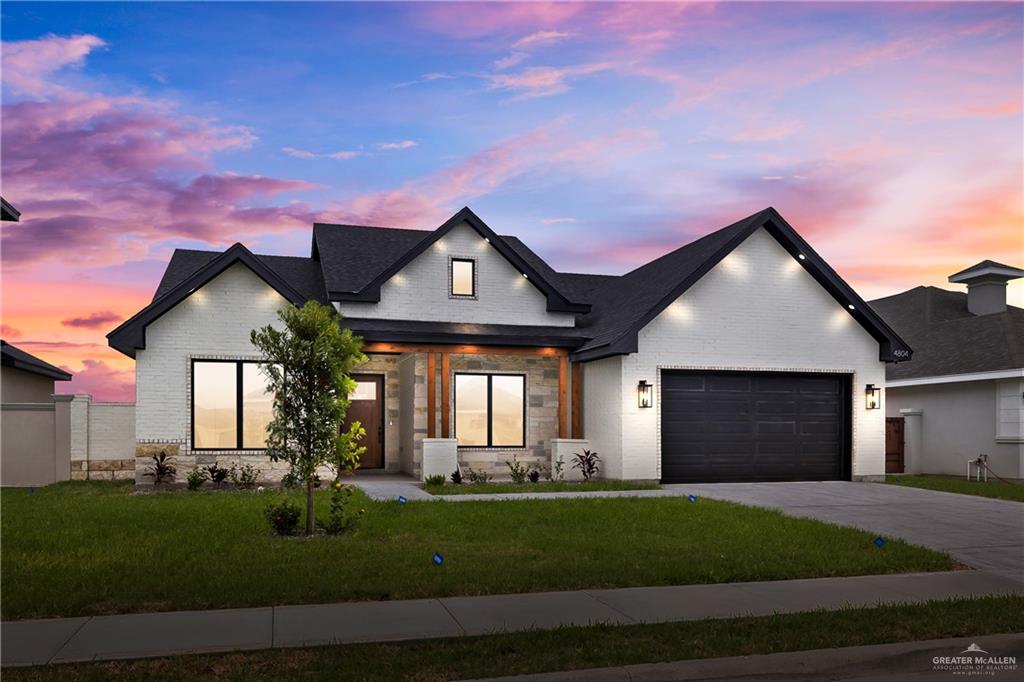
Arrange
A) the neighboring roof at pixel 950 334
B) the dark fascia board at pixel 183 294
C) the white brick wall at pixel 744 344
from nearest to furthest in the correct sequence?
the dark fascia board at pixel 183 294
the white brick wall at pixel 744 344
the neighboring roof at pixel 950 334

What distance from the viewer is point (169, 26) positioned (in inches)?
630

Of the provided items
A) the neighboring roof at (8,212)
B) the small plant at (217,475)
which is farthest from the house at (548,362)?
the neighboring roof at (8,212)

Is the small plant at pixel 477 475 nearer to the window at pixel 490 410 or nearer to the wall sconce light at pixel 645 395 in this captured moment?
the window at pixel 490 410

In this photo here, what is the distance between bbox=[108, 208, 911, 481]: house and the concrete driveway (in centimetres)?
150

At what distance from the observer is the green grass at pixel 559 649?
20.3 feet

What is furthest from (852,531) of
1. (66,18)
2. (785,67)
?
(66,18)

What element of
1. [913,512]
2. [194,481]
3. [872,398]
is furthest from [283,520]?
[872,398]

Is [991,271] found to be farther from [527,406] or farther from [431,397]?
[431,397]

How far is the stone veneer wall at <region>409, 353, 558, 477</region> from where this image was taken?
21625 millimetres

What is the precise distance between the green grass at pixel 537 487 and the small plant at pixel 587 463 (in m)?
0.88

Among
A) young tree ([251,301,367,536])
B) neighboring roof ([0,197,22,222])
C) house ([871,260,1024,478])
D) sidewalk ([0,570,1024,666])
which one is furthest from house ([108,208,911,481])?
sidewalk ([0,570,1024,666])

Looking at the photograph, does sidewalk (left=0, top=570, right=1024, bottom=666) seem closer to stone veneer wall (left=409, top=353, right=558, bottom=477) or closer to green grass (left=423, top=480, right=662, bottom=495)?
green grass (left=423, top=480, right=662, bottom=495)

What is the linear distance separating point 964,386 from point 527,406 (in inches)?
567

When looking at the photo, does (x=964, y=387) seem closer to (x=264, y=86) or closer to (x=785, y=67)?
(x=785, y=67)
